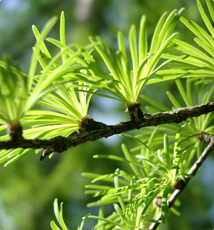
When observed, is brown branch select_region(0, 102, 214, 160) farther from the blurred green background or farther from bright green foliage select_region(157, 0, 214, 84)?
the blurred green background

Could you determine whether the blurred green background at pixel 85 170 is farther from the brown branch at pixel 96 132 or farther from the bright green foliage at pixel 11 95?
the bright green foliage at pixel 11 95

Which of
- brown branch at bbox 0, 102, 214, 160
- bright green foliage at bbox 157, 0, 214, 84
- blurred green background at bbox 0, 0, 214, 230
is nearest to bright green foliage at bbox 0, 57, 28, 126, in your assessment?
brown branch at bbox 0, 102, 214, 160

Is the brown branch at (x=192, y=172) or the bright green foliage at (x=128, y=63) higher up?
the bright green foliage at (x=128, y=63)

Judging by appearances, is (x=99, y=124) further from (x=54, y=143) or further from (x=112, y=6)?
(x=112, y=6)

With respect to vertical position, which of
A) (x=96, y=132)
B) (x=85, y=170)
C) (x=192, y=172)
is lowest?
(x=85, y=170)

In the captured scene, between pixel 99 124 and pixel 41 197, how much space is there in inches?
45.8

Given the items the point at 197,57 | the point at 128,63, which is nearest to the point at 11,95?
the point at 128,63

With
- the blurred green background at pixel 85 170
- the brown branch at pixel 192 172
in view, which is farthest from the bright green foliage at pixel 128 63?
the blurred green background at pixel 85 170

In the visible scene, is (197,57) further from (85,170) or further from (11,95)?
(85,170)

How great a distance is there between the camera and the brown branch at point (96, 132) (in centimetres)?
25

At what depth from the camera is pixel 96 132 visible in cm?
31

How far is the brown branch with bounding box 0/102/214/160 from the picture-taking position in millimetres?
245

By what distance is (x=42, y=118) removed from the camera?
315 millimetres

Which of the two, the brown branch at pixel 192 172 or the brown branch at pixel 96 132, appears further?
the brown branch at pixel 192 172
